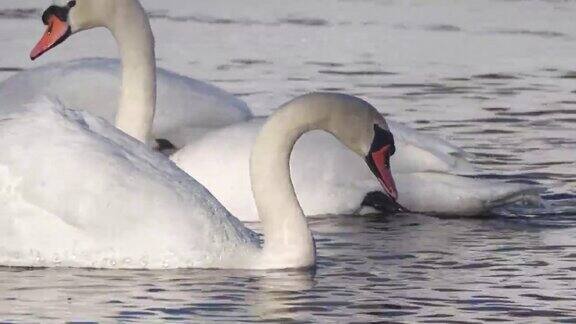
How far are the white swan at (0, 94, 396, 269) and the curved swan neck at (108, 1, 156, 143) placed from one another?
83.0 inches

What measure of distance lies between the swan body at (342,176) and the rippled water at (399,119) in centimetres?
14

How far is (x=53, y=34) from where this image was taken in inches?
497

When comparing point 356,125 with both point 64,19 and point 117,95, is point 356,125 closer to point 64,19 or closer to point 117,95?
point 64,19

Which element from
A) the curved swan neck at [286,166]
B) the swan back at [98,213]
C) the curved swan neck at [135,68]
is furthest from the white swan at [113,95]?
the curved swan neck at [286,166]

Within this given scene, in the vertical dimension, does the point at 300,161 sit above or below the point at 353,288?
below

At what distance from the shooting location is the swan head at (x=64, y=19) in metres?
12.6

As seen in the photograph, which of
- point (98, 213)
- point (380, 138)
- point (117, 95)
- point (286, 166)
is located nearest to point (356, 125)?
point (380, 138)

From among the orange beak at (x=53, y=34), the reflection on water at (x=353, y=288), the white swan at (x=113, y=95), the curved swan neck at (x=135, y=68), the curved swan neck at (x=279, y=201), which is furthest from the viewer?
the white swan at (x=113, y=95)

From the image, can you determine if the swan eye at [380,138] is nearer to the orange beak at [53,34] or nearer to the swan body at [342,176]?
the swan body at [342,176]

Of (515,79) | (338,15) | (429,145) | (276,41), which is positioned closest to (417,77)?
(515,79)

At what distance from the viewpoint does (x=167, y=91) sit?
15.0 m

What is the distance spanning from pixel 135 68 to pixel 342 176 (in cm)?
141

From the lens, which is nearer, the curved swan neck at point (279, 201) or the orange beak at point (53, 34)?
the curved swan neck at point (279, 201)

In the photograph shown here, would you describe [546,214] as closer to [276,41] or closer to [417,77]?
[417,77]
